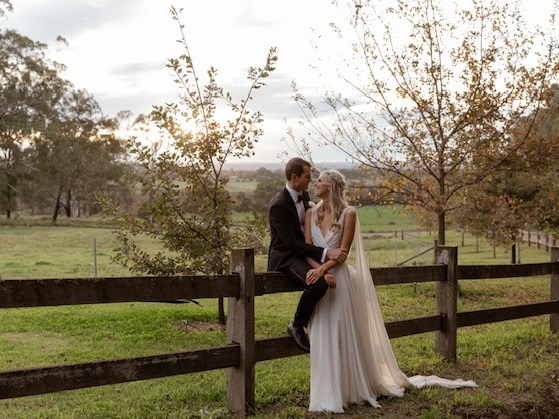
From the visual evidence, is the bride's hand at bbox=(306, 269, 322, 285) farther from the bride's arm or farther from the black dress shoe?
the black dress shoe

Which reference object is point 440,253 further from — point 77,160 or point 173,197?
point 77,160

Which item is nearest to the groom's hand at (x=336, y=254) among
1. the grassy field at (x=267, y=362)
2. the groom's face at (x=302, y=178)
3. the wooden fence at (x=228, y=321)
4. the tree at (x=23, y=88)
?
the wooden fence at (x=228, y=321)

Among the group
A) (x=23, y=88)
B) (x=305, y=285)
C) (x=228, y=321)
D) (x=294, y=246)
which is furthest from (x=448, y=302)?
(x=23, y=88)

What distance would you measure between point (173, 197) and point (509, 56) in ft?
30.9

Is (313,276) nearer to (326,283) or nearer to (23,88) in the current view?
(326,283)

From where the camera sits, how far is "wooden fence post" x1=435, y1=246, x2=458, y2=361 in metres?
7.45

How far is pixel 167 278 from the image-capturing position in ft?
16.4

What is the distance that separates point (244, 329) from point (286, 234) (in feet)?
3.07

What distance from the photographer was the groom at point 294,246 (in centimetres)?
562

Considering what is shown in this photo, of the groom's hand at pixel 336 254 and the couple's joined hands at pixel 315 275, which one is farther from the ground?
the groom's hand at pixel 336 254

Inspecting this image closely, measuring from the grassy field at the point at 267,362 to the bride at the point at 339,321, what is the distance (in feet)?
0.67

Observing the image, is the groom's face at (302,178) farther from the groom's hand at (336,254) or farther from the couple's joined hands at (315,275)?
the couple's joined hands at (315,275)

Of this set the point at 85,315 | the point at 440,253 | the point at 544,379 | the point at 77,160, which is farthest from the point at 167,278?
the point at 77,160

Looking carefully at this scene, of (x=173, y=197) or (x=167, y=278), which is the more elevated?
(x=173, y=197)
